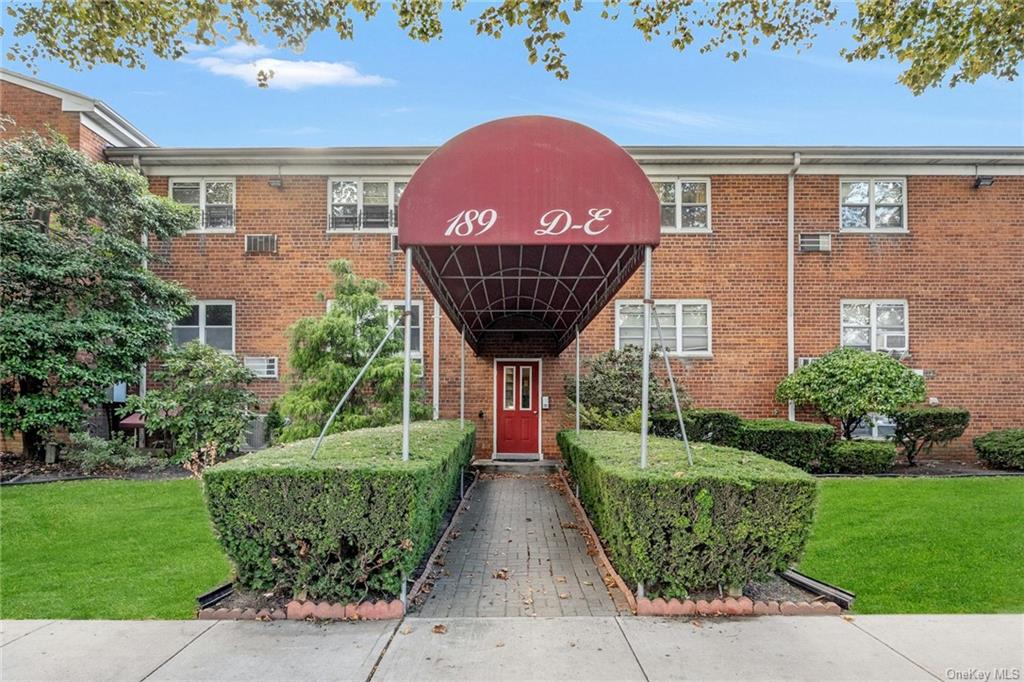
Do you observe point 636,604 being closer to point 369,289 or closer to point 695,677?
point 695,677

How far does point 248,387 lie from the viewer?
14383 mm

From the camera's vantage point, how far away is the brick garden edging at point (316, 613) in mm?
4754

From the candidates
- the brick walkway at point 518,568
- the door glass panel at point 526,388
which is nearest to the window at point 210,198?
the door glass panel at point 526,388

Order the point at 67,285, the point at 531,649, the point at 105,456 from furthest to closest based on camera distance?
the point at 67,285
the point at 105,456
the point at 531,649

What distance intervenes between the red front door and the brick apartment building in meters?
0.07

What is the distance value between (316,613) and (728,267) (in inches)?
487

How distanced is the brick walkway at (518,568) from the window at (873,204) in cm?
1029

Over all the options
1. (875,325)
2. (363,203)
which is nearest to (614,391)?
(875,325)

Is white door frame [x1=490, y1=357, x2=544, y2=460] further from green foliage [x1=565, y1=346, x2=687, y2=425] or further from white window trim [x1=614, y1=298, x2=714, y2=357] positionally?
white window trim [x1=614, y1=298, x2=714, y2=357]

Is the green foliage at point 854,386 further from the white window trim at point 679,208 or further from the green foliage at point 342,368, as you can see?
the green foliage at point 342,368

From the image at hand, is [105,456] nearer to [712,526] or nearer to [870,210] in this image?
[712,526]

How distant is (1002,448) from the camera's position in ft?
41.3

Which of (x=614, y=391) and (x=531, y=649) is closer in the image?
(x=531, y=649)

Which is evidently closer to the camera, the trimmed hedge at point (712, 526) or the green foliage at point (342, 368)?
the trimmed hedge at point (712, 526)
